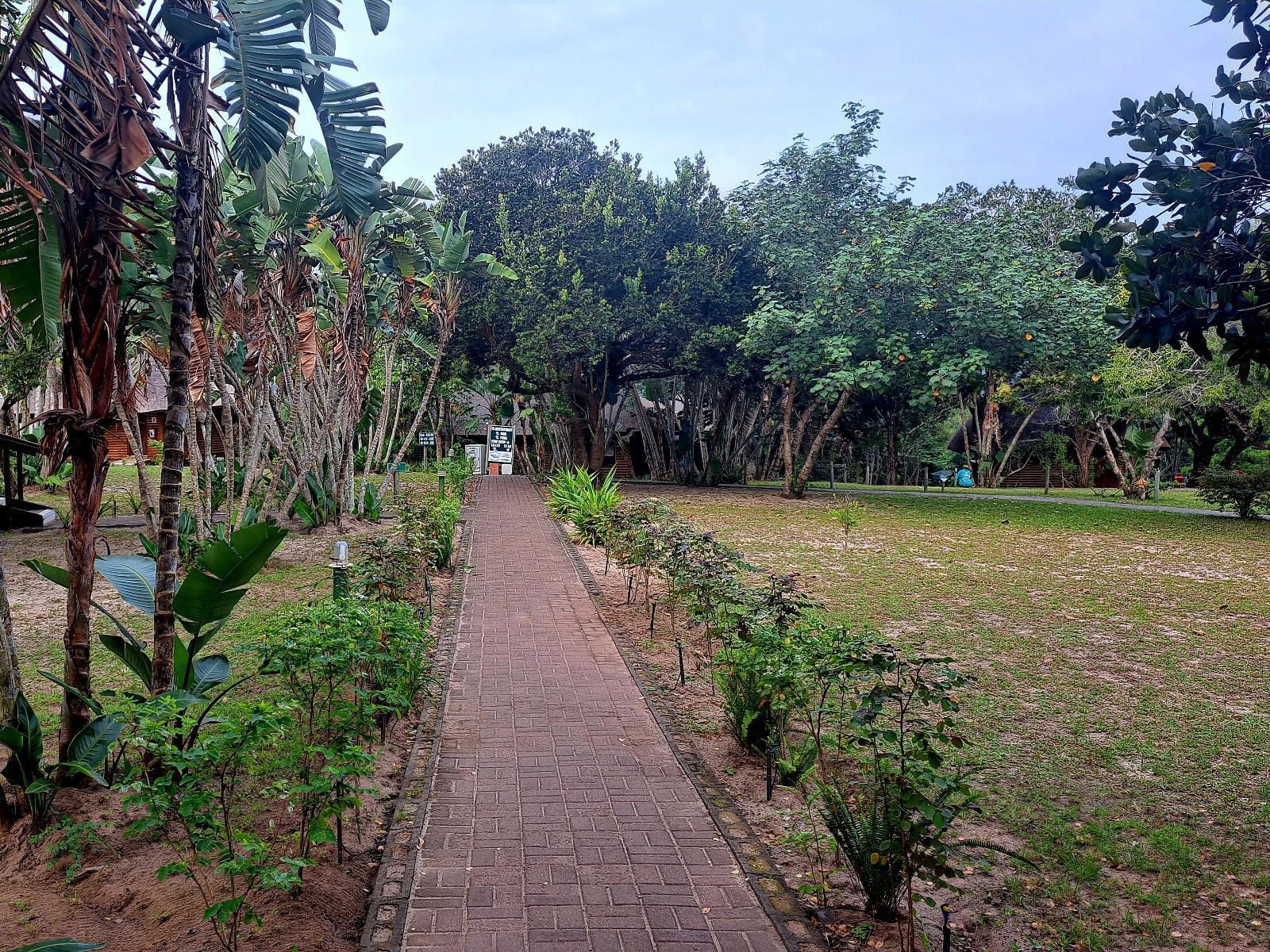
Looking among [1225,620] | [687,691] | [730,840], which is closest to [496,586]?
[687,691]

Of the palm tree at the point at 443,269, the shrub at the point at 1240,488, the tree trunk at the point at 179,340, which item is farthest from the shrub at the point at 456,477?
the shrub at the point at 1240,488

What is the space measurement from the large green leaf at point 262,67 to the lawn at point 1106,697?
5511 millimetres

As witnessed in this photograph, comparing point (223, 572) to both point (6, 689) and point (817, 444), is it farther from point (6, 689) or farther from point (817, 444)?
point (817, 444)

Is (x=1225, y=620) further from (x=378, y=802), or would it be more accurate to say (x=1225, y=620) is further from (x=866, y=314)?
(x=866, y=314)

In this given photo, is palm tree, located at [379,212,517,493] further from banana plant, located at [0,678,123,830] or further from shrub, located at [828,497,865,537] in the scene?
banana plant, located at [0,678,123,830]

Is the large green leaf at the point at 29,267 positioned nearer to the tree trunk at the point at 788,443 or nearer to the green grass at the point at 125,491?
the green grass at the point at 125,491

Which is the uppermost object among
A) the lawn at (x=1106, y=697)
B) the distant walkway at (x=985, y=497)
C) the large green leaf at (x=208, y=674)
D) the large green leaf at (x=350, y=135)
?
the large green leaf at (x=350, y=135)

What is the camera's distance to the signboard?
27672mm

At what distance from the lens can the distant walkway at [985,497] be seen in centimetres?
2108

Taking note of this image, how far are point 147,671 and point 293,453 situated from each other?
32.5 feet

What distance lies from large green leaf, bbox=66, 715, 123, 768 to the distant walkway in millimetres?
21052

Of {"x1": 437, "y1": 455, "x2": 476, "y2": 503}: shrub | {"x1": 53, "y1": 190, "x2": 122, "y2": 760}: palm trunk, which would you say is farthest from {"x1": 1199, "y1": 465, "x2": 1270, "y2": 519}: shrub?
{"x1": 53, "y1": 190, "x2": 122, "y2": 760}: palm trunk

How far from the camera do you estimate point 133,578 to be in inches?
193

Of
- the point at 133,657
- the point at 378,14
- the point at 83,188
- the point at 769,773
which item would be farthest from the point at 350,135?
the point at 769,773
